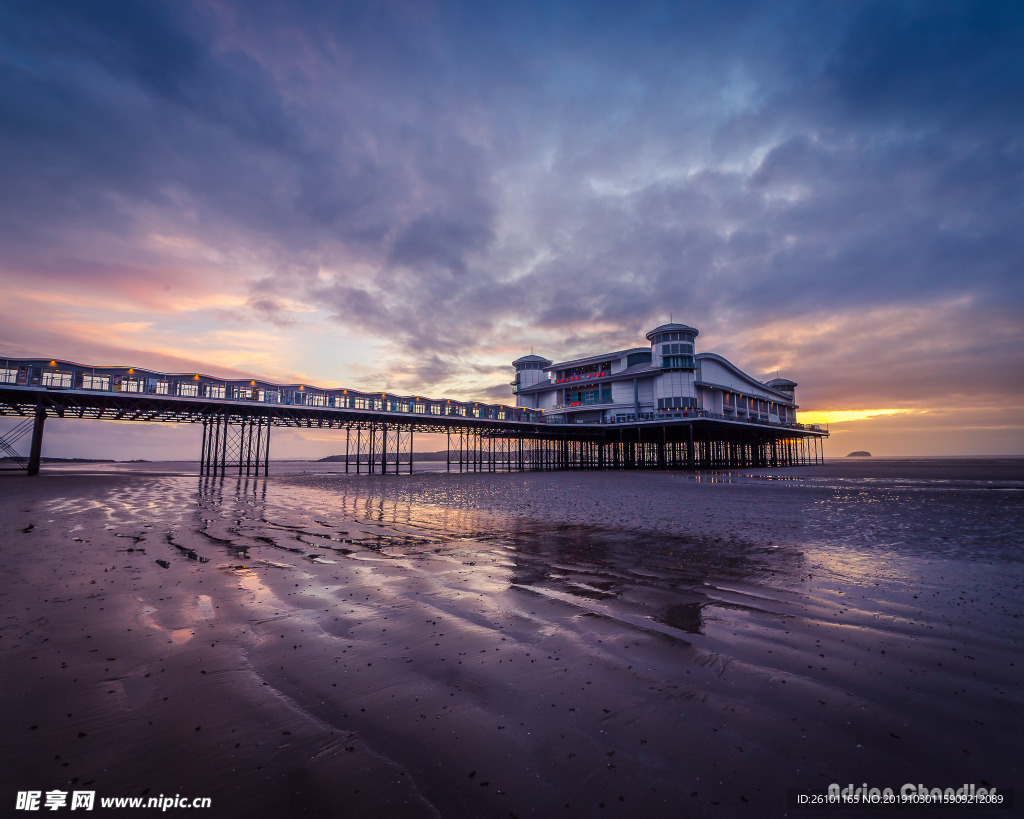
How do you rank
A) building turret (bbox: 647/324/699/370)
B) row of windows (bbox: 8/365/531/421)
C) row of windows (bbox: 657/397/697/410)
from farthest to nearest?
building turret (bbox: 647/324/699/370), row of windows (bbox: 657/397/697/410), row of windows (bbox: 8/365/531/421)

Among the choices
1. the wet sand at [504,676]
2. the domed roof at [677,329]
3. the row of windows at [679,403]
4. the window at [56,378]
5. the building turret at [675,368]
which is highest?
the domed roof at [677,329]

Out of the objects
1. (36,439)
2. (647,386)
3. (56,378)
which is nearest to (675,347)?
(647,386)

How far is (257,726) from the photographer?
316 centimetres

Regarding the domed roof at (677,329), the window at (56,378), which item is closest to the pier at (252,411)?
the window at (56,378)

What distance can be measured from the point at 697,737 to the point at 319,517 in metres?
13.5

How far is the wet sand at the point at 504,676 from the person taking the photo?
2650 mm

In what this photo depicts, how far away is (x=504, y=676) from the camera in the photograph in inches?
158

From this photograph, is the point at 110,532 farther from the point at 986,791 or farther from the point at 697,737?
the point at 986,791

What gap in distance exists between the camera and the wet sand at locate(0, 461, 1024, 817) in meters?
2.65

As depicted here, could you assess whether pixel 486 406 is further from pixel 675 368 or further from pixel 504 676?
pixel 504 676

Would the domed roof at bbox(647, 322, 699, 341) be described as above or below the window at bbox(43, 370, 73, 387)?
above

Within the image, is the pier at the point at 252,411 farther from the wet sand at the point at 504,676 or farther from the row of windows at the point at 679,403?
the wet sand at the point at 504,676

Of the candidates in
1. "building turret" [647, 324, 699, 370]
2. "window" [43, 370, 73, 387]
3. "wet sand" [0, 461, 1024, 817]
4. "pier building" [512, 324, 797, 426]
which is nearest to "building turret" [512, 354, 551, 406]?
"pier building" [512, 324, 797, 426]

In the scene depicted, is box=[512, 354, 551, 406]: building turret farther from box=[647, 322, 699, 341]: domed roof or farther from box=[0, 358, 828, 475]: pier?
box=[647, 322, 699, 341]: domed roof
